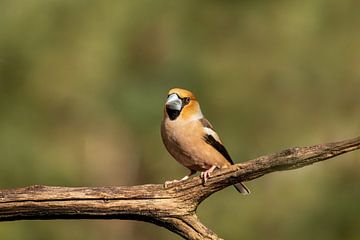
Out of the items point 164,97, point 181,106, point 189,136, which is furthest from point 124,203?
point 164,97

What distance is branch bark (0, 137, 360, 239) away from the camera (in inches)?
194

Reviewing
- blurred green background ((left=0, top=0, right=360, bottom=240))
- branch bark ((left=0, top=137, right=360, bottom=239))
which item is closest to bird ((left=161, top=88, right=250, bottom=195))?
branch bark ((left=0, top=137, right=360, bottom=239))

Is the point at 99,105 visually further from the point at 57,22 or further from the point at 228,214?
the point at 228,214

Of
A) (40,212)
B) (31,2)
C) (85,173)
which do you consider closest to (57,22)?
(31,2)

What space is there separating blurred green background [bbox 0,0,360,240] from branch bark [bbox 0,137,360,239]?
4806 mm

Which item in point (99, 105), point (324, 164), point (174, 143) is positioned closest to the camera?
point (174, 143)

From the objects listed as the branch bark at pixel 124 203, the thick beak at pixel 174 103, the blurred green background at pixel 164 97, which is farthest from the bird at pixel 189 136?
the blurred green background at pixel 164 97

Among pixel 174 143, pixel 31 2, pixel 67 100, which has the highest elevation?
pixel 31 2

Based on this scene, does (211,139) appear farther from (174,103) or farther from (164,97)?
(164,97)

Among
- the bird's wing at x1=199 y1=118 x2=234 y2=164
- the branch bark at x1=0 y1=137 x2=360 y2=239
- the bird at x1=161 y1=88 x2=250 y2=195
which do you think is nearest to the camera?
the branch bark at x1=0 y1=137 x2=360 y2=239

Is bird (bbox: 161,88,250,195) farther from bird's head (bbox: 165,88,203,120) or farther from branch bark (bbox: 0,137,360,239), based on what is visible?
branch bark (bbox: 0,137,360,239)

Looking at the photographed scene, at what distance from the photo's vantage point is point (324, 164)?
10.4 metres

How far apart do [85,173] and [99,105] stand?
3.60 feet

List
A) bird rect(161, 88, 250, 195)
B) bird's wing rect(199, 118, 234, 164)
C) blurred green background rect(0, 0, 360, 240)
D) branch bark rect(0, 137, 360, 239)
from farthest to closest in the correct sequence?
1. blurred green background rect(0, 0, 360, 240)
2. bird's wing rect(199, 118, 234, 164)
3. bird rect(161, 88, 250, 195)
4. branch bark rect(0, 137, 360, 239)
